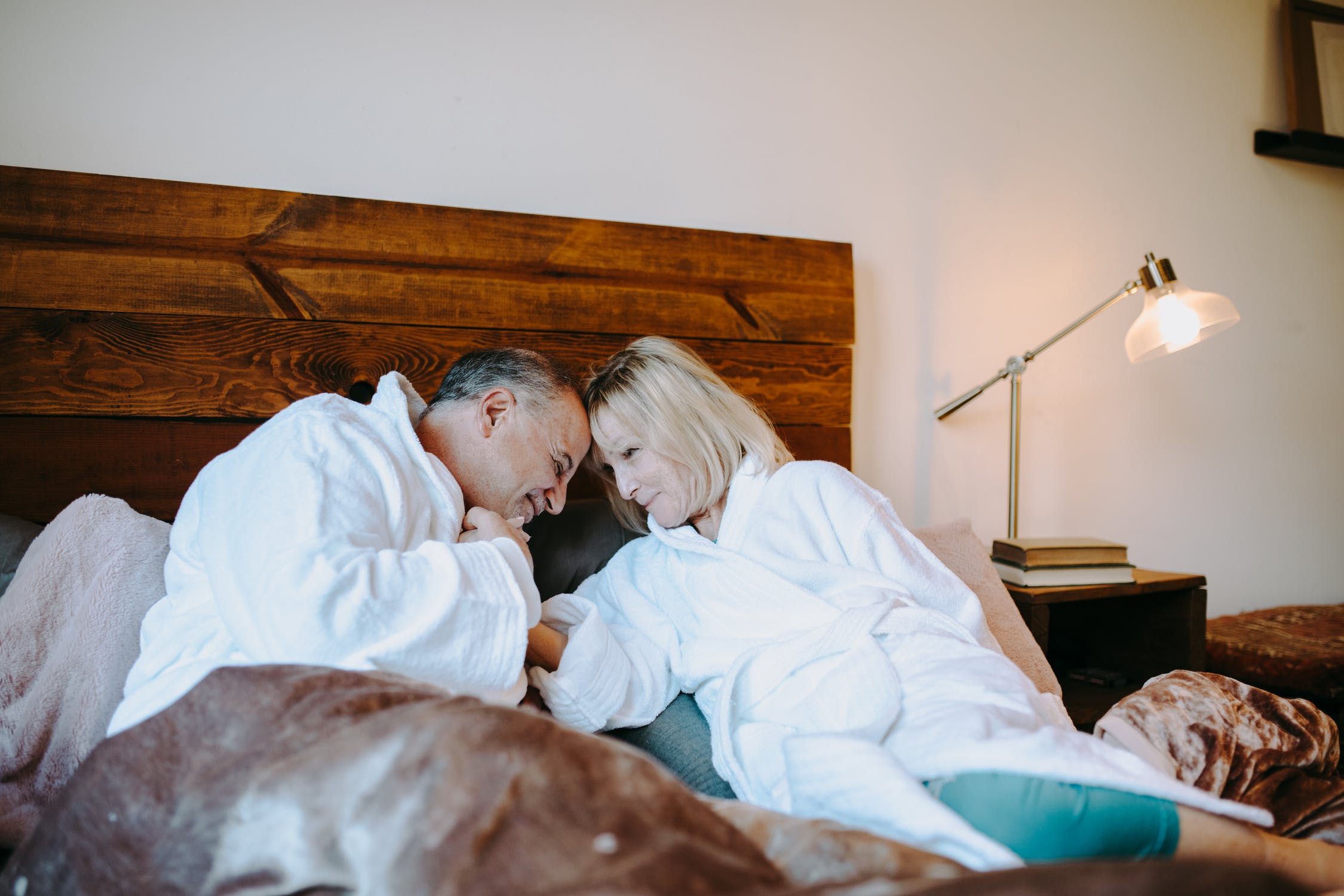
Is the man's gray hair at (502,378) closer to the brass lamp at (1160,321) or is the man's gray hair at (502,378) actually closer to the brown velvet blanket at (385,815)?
→ the brown velvet blanket at (385,815)

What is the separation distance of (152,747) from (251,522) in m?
0.30

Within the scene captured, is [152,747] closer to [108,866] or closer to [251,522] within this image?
[108,866]

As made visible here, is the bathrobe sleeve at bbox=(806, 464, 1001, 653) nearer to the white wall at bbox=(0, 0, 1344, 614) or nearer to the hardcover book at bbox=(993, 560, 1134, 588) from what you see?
the hardcover book at bbox=(993, 560, 1134, 588)

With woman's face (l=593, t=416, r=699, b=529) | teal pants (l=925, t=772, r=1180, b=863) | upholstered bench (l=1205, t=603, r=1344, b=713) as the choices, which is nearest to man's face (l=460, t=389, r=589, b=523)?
woman's face (l=593, t=416, r=699, b=529)

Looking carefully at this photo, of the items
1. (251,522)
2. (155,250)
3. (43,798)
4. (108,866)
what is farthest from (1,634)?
(155,250)

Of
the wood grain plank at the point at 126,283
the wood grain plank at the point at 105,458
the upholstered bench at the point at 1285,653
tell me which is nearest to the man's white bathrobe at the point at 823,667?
the wood grain plank at the point at 105,458

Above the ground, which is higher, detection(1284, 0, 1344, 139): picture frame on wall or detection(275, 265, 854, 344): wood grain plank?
detection(1284, 0, 1344, 139): picture frame on wall

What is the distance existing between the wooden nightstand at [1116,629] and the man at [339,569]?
4.32 ft

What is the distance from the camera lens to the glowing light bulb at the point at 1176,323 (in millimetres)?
2006

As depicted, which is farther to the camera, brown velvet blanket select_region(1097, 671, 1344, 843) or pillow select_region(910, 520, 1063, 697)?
pillow select_region(910, 520, 1063, 697)

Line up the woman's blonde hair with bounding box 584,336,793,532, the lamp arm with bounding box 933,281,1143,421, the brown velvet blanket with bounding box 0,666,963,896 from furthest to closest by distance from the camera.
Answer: the lamp arm with bounding box 933,281,1143,421
the woman's blonde hair with bounding box 584,336,793,532
the brown velvet blanket with bounding box 0,666,963,896

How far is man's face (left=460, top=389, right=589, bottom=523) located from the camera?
143 centimetres

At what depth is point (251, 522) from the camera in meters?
1.04

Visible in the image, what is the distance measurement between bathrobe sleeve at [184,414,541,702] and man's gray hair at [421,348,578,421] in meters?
0.28
